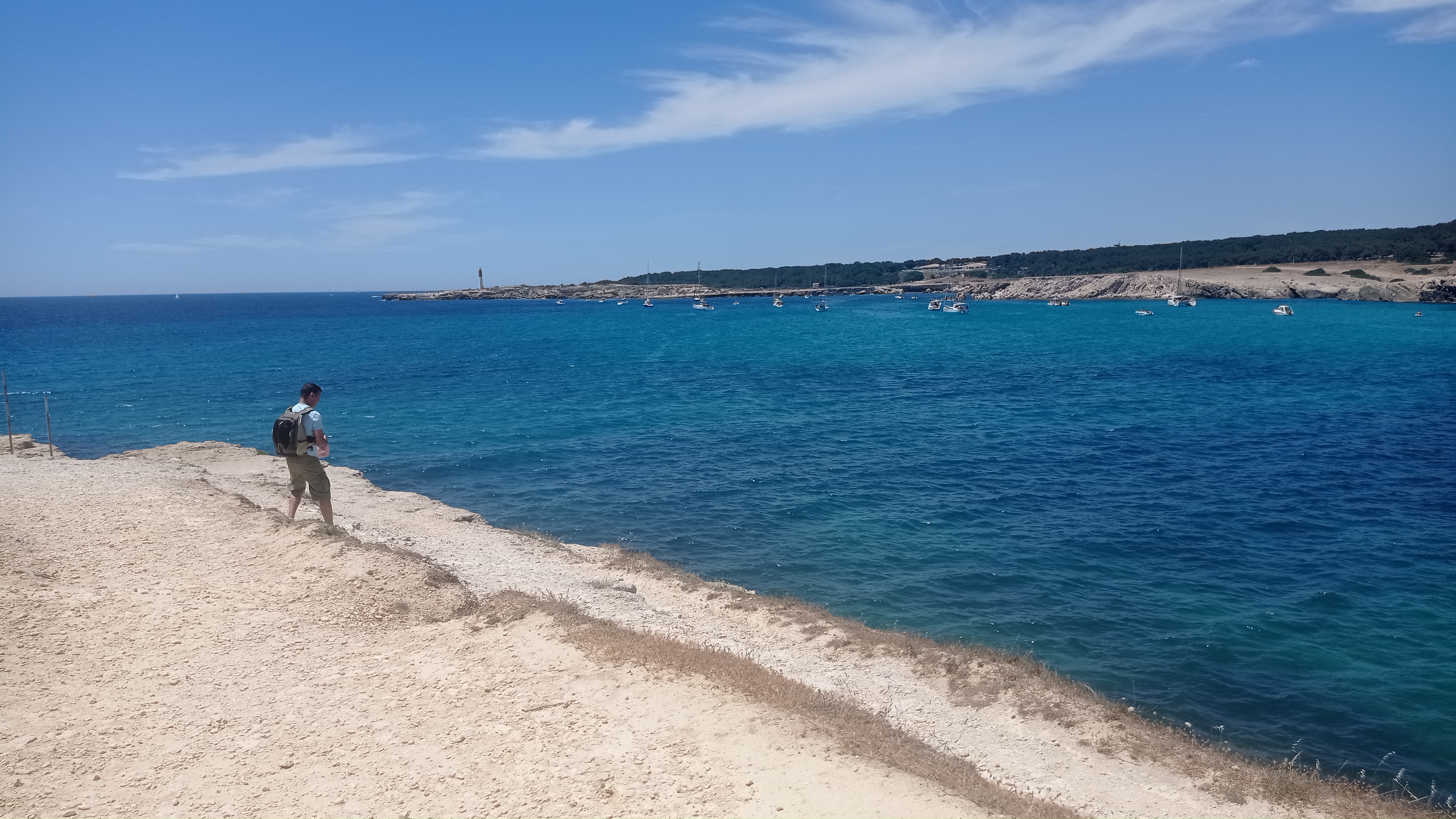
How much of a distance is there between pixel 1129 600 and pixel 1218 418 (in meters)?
23.6

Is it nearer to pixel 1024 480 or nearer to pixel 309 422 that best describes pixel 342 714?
pixel 309 422

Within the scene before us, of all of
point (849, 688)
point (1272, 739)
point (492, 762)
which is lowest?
point (1272, 739)

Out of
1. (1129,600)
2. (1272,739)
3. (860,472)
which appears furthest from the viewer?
(860,472)

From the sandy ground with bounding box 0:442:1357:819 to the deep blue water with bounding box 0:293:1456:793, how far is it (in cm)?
342

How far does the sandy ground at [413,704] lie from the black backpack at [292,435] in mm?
1405

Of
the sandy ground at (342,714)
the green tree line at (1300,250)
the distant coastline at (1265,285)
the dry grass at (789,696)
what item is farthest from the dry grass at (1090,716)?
the green tree line at (1300,250)

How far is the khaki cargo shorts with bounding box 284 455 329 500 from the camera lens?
45.2ft

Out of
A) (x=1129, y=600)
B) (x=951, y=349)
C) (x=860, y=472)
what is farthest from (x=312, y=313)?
(x=1129, y=600)

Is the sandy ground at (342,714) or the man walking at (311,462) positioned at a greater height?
the man walking at (311,462)

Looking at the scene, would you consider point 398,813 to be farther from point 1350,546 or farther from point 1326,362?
point 1326,362

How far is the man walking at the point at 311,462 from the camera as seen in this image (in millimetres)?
13195

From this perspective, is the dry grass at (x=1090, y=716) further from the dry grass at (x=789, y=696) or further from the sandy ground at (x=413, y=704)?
the dry grass at (x=789, y=696)

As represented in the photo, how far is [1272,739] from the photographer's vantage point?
11320 millimetres

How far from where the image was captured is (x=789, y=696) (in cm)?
896
